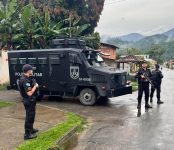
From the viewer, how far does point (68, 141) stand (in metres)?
8.48

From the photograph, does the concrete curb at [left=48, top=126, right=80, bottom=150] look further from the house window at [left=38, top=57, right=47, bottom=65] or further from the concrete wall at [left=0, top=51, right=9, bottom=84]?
the concrete wall at [left=0, top=51, right=9, bottom=84]

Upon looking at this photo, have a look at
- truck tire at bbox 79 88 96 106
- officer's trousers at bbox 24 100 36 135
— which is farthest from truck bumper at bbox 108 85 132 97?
officer's trousers at bbox 24 100 36 135

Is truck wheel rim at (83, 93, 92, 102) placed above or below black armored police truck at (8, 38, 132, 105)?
below

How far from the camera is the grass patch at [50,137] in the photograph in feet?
24.8

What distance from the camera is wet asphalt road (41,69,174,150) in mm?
7929

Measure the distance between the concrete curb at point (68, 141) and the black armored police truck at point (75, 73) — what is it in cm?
467

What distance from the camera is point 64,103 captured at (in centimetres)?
1523

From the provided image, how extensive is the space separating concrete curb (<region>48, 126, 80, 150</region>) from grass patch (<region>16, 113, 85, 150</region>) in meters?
0.09

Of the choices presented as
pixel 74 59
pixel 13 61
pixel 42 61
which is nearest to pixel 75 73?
pixel 74 59

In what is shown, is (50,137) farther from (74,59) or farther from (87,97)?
(74,59)

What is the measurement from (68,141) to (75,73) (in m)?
A: 6.18

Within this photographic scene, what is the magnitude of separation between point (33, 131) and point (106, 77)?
5.66 metres

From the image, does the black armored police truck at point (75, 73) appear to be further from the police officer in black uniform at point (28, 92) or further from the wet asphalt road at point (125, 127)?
the police officer in black uniform at point (28, 92)

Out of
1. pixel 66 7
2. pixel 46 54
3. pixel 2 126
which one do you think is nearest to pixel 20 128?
pixel 2 126
